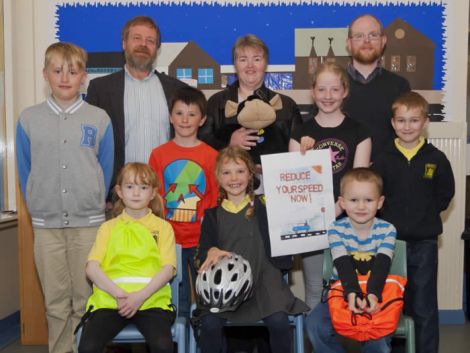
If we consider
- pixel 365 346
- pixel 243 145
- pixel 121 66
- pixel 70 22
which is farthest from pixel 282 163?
pixel 70 22

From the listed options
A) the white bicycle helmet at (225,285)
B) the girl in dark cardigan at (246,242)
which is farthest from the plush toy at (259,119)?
the white bicycle helmet at (225,285)

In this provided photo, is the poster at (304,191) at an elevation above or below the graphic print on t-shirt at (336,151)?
below

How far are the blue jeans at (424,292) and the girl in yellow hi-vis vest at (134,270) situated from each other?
4.76 feet

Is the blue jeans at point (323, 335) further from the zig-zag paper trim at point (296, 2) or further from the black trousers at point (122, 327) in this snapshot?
the zig-zag paper trim at point (296, 2)

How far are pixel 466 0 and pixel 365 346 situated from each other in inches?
122

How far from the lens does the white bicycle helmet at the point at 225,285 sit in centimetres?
304

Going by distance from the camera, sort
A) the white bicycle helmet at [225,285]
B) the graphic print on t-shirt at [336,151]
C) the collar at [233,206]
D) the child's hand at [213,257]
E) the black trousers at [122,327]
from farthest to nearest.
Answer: the graphic print on t-shirt at [336,151] < the collar at [233,206] < the child's hand at [213,257] < the white bicycle helmet at [225,285] < the black trousers at [122,327]

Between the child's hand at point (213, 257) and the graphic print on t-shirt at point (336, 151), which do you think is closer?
the child's hand at point (213, 257)

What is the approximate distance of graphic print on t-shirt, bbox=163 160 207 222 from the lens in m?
3.58

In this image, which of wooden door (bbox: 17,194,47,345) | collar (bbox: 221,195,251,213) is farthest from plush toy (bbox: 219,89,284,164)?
wooden door (bbox: 17,194,47,345)

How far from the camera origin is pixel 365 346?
9.93 ft

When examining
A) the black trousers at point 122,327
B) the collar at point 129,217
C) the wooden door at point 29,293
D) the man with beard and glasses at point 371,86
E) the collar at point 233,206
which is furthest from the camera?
the wooden door at point 29,293

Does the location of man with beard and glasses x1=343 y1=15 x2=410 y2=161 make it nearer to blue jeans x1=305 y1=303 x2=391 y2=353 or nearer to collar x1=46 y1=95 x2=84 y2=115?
blue jeans x1=305 y1=303 x2=391 y2=353

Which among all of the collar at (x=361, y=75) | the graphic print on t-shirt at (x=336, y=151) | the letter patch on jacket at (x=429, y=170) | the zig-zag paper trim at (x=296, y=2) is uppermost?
the zig-zag paper trim at (x=296, y=2)
